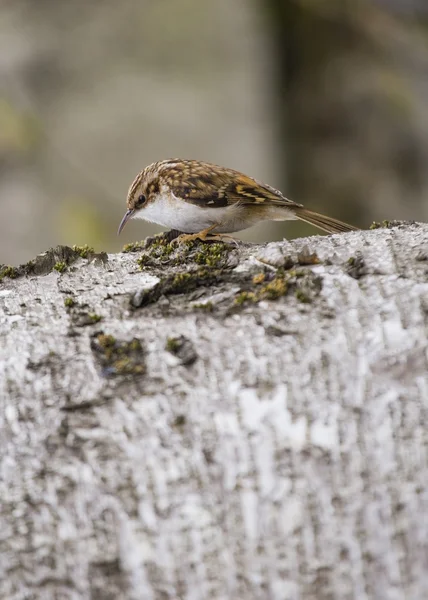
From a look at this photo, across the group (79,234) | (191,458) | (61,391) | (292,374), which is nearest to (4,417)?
(61,391)

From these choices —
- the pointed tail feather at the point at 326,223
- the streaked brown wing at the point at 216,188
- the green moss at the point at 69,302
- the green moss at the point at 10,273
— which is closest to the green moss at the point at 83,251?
the green moss at the point at 10,273

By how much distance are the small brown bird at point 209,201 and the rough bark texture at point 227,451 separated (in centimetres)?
80

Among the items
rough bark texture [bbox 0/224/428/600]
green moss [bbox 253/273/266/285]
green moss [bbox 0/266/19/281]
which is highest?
green moss [bbox 0/266/19/281]

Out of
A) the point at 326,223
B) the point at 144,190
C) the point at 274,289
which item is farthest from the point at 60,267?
the point at 326,223

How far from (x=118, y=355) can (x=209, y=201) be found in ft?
3.19

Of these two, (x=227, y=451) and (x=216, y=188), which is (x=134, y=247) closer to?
(x=216, y=188)

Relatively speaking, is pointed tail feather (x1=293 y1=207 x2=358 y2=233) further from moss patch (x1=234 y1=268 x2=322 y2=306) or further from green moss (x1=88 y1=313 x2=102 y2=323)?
green moss (x1=88 y1=313 x2=102 y2=323)

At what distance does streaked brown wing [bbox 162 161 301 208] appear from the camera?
2277 mm

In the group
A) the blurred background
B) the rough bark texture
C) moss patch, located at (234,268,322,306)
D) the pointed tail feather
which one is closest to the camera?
the rough bark texture

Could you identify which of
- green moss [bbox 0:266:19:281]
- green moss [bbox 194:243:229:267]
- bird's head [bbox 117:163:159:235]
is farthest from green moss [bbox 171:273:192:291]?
bird's head [bbox 117:163:159:235]

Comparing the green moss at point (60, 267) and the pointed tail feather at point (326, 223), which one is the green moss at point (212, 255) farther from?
the pointed tail feather at point (326, 223)

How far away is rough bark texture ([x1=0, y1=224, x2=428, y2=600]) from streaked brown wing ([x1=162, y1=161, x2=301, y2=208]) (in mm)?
832

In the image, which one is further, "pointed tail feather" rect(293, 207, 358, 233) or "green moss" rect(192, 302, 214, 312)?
"pointed tail feather" rect(293, 207, 358, 233)

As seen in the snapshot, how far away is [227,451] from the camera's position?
1248 millimetres
